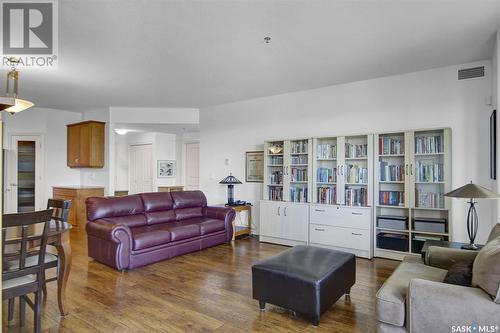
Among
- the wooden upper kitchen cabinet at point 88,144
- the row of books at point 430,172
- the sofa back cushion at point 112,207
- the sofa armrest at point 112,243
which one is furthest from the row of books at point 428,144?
the wooden upper kitchen cabinet at point 88,144

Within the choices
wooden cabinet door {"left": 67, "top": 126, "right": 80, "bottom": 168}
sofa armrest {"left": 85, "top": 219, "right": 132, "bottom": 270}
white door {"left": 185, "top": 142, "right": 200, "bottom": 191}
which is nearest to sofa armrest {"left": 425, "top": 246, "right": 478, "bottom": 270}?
sofa armrest {"left": 85, "top": 219, "right": 132, "bottom": 270}

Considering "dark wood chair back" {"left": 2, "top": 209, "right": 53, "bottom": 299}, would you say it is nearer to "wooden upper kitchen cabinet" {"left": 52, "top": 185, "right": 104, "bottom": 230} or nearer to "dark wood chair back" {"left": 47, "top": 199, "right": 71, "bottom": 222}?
"dark wood chair back" {"left": 47, "top": 199, "right": 71, "bottom": 222}

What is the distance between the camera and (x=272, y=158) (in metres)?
5.45

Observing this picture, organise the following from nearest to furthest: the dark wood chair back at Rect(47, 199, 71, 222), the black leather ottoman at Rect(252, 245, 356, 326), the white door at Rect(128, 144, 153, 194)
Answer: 1. the black leather ottoman at Rect(252, 245, 356, 326)
2. the dark wood chair back at Rect(47, 199, 71, 222)
3. the white door at Rect(128, 144, 153, 194)

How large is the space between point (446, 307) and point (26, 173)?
7.98 meters

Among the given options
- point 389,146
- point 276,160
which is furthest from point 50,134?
point 389,146

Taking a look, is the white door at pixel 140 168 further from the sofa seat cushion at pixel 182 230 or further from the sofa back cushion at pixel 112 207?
the sofa seat cushion at pixel 182 230

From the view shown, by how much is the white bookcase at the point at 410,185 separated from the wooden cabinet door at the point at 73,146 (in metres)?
6.26

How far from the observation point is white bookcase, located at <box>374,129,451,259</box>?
3.94 meters

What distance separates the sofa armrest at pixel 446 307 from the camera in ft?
5.55

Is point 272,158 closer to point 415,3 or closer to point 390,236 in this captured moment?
point 390,236

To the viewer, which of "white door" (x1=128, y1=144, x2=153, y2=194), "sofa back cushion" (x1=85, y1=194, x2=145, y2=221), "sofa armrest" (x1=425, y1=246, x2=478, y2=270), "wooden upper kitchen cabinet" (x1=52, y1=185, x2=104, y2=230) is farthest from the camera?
"white door" (x1=128, y1=144, x2=153, y2=194)

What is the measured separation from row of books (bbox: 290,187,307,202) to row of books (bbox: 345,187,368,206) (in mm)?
716

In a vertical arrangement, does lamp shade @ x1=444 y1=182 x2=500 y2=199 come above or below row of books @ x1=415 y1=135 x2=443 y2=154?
below
